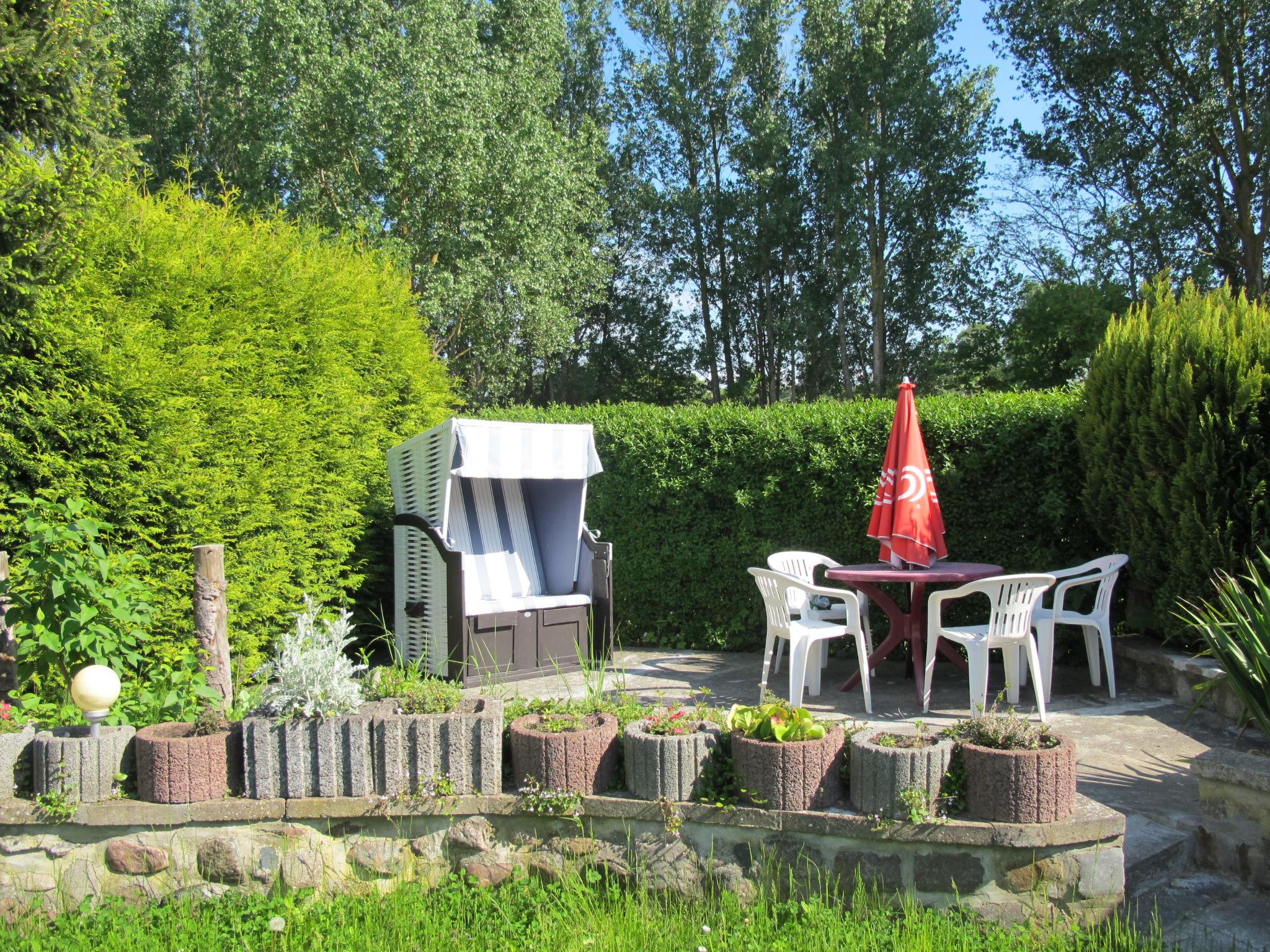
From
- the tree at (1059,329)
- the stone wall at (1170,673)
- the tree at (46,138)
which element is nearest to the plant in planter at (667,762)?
the stone wall at (1170,673)

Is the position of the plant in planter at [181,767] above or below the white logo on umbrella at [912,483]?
below

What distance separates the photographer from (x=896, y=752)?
2.87 metres

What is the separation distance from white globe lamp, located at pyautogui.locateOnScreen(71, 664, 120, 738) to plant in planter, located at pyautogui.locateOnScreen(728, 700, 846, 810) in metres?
2.13

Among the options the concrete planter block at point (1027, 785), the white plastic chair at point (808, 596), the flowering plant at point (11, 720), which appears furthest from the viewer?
the white plastic chair at point (808, 596)

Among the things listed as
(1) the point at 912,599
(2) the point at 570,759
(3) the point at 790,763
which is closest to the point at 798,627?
(1) the point at 912,599

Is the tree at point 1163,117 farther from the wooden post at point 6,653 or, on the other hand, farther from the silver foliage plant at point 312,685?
the wooden post at point 6,653

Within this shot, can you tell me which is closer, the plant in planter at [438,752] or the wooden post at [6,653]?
the plant in planter at [438,752]

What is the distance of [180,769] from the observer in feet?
10.2

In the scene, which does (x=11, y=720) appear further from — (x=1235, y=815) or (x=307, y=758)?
(x=1235, y=815)

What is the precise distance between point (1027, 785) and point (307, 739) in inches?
93.8

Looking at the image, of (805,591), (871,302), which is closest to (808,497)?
(805,591)

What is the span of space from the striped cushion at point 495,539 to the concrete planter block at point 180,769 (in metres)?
2.90

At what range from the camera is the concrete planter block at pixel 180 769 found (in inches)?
123

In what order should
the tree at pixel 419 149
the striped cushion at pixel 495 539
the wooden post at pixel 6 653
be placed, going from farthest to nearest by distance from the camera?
the tree at pixel 419 149 < the striped cushion at pixel 495 539 < the wooden post at pixel 6 653
